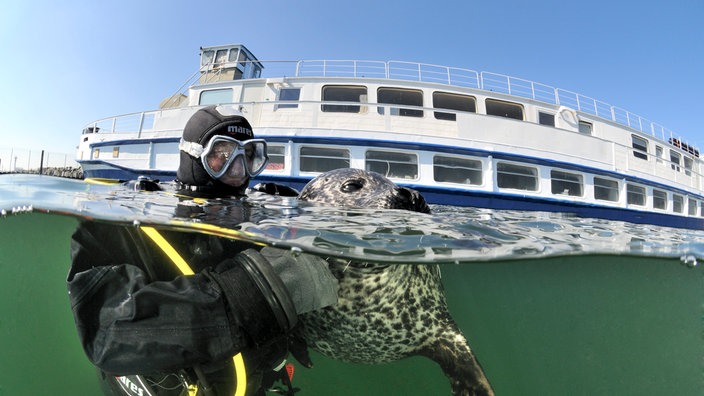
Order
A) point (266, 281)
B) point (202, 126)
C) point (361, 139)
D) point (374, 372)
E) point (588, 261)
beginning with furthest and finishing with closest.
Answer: point (361, 139)
point (374, 372)
point (588, 261)
point (202, 126)
point (266, 281)

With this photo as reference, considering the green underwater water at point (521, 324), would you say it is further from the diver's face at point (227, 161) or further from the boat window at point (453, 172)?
the boat window at point (453, 172)

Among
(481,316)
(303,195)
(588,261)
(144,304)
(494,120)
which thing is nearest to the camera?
(144,304)

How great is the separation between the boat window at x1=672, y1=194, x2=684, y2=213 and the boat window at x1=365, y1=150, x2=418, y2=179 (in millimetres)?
11652

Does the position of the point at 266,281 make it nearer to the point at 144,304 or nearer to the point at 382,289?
the point at 144,304

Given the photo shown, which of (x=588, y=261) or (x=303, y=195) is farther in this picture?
(x=588, y=261)

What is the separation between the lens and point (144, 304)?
124 cm

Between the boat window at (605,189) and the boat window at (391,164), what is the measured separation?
6.21 m

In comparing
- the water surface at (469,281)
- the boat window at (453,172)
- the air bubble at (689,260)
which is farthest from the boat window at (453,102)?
the air bubble at (689,260)

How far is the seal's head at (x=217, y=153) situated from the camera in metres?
3.14

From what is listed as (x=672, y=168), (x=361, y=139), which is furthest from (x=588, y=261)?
(x=672, y=168)

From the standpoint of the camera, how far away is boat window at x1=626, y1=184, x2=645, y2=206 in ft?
38.0

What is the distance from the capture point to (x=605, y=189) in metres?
11.0

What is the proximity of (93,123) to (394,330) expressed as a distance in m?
15.7

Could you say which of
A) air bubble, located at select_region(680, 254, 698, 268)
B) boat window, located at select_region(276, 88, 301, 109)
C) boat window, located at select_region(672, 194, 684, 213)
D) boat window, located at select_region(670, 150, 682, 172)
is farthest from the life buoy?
boat window, located at select_region(276, 88, 301, 109)
